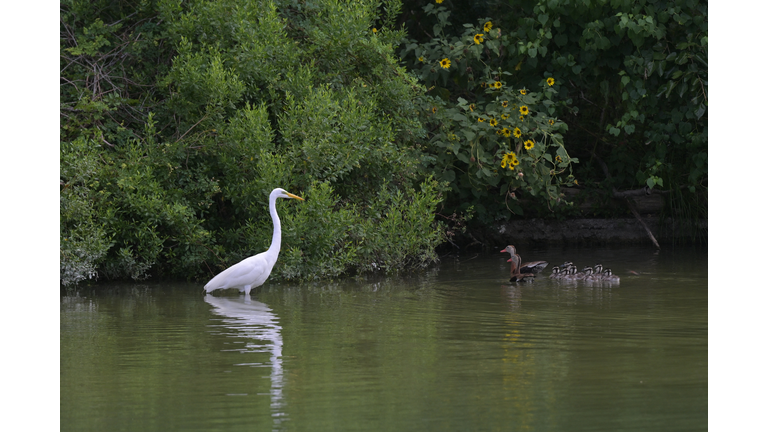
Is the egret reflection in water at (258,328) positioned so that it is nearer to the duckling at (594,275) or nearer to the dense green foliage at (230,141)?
the dense green foliage at (230,141)

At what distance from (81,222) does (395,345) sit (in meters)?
5.88

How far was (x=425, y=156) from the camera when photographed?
49.5ft

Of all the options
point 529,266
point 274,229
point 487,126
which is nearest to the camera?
point 274,229

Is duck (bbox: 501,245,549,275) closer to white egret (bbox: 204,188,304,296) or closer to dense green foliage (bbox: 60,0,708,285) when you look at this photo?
dense green foliage (bbox: 60,0,708,285)

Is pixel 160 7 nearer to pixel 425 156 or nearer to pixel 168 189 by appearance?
pixel 168 189

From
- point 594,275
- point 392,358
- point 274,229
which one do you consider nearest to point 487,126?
point 594,275

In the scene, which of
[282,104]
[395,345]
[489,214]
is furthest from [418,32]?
[395,345]

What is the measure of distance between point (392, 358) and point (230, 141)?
20.8 feet

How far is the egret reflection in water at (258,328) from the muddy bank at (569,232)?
792 centimetres

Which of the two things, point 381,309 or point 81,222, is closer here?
point 381,309

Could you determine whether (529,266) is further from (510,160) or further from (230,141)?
(230,141)

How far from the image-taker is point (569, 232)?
61.9 ft

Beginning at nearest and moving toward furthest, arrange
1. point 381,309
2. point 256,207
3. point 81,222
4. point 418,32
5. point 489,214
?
point 381,309, point 81,222, point 256,207, point 489,214, point 418,32

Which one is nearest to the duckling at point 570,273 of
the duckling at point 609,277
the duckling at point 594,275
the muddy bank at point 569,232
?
the duckling at point 594,275
